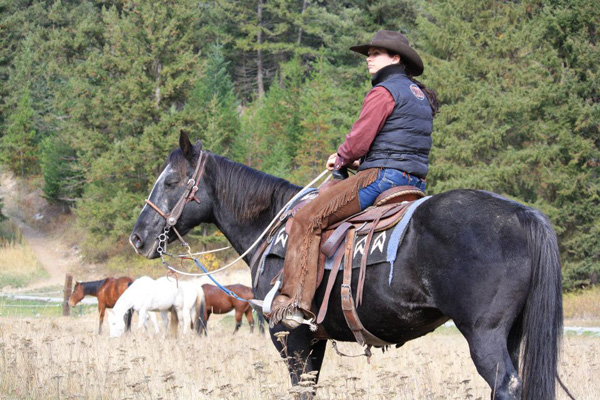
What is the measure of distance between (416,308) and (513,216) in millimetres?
932

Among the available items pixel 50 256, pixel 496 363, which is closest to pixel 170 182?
pixel 496 363

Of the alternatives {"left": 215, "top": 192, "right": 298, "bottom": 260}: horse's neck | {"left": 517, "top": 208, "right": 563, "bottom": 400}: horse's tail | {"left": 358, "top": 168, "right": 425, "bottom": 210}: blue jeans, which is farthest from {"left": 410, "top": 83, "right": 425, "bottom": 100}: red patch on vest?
{"left": 215, "top": 192, "right": 298, "bottom": 260}: horse's neck

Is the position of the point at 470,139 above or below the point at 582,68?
below

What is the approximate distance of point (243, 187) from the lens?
21.9ft

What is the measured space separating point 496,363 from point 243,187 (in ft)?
10.1

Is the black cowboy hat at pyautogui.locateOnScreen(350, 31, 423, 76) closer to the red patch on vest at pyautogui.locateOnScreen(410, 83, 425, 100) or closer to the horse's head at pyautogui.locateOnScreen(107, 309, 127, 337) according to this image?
the red patch on vest at pyautogui.locateOnScreen(410, 83, 425, 100)

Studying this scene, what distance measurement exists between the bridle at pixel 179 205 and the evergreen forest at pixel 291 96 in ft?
70.7

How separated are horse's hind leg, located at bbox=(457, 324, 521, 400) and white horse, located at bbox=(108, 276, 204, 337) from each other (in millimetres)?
13411

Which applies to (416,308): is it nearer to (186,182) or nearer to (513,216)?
(513,216)

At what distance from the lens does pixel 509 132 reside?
2939cm

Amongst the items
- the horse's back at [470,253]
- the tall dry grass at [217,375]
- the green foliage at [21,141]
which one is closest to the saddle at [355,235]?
the horse's back at [470,253]

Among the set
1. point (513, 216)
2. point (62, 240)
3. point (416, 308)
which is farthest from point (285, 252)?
point (62, 240)

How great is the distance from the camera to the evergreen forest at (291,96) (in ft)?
86.6

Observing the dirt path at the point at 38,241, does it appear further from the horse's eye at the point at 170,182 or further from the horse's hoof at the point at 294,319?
the horse's hoof at the point at 294,319
